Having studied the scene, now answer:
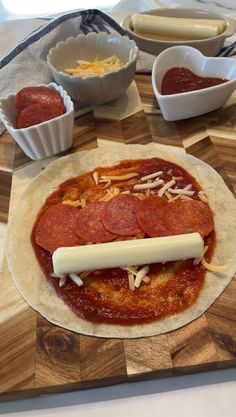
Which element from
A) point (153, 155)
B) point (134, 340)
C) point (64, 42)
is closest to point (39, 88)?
point (64, 42)

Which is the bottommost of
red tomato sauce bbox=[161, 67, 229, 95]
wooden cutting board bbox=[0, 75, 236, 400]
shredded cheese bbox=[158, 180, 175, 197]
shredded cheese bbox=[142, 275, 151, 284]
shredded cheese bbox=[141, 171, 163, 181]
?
wooden cutting board bbox=[0, 75, 236, 400]

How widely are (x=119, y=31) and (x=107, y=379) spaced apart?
5.85 ft

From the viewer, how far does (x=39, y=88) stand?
1729 millimetres

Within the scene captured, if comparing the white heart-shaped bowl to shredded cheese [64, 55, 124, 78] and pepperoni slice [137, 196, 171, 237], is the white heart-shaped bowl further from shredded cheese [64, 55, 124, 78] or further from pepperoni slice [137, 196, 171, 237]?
pepperoni slice [137, 196, 171, 237]

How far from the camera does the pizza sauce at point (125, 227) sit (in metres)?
1.21

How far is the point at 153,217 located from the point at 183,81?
0.85 meters

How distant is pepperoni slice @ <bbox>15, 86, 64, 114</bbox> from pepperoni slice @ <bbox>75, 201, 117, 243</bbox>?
1.75 ft

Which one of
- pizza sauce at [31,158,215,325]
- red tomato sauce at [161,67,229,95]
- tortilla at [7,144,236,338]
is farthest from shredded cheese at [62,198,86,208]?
red tomato sauce at [161,67,229,95]

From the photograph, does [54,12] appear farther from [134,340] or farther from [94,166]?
[134,340]

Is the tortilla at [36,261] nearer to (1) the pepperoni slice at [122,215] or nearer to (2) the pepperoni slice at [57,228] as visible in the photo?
(2) the pepperoni slice at [57,228]

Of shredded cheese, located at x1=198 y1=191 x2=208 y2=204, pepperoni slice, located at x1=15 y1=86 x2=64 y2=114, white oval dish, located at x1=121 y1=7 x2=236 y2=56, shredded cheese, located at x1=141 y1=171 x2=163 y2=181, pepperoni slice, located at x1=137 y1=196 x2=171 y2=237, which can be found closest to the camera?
pepperoni slice, located at x1=137 y1=196 x2=171 y2=237

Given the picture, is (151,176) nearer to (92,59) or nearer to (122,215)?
(122,215)

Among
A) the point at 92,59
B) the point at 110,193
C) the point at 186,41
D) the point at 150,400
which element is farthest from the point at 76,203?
the point at 186,41

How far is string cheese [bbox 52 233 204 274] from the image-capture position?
1.20 metres
